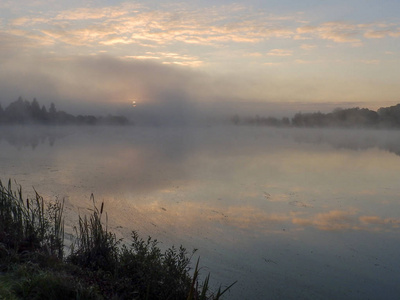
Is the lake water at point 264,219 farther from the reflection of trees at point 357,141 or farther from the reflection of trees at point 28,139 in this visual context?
the reflection of trees at point 357,141

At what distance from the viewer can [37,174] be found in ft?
52.5

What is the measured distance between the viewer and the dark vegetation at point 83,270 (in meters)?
4.18

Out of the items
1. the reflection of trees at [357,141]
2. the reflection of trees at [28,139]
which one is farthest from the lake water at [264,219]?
the reflection of trees at [357,141]

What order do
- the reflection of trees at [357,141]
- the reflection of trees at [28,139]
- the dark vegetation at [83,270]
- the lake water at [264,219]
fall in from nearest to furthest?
the dark vegetation at [83,270] < the lake water at [264,219] < the reflection of trees at [28,139] < the reflection of trees at [357,141]

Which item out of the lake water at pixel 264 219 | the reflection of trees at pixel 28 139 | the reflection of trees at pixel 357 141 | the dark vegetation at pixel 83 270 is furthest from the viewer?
the reflection of trees at pixel 357 141

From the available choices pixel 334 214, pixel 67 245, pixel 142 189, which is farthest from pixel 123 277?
pixel 142 189

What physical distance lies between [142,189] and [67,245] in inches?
242

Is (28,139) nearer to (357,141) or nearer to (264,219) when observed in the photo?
(264,219)

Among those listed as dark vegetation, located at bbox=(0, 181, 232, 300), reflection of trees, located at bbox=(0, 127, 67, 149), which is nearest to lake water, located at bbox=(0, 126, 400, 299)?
dark vegetation, located at bbox=(0, 181, 232, 300)

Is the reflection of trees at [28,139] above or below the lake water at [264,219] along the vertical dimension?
above

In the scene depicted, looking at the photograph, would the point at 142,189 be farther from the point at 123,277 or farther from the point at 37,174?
the point at 123,277

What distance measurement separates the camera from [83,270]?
17.6 feet

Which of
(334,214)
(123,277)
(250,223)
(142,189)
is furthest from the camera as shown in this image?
(142,189)

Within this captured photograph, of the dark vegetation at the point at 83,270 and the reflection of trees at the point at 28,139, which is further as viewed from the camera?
the reflection of trees at the point at 28,139
